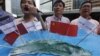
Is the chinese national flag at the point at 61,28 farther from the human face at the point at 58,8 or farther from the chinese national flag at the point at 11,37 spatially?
the human face at the point at 58,8

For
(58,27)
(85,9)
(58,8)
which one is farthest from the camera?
(58,8)

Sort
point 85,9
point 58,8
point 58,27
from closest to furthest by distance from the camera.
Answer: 1. point 58,27
2. point 85,9
3. point 58,8

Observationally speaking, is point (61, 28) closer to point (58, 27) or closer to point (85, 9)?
point (58, 27)

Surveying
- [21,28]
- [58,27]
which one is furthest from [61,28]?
[21,28]

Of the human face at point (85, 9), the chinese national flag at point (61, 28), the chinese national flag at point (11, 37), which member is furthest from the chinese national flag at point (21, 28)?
the human face at point (85, 9)

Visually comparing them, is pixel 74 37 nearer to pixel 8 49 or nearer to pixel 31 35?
pixel 31 35

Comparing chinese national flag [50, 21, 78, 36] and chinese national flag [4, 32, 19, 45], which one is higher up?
chinese national flag [50, 21, 78, 36]

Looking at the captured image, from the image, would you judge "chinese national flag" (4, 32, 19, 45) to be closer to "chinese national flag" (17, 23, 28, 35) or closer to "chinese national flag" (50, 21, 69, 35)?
"chinese national flag" (17, 23, 28, 35)

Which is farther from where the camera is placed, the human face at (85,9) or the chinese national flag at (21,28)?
the human face at (85,9)

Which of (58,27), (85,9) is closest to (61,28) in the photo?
(58,27)

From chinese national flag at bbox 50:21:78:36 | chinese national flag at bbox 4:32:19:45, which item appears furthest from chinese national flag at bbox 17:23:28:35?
chinese national flag at bbox 50:21:78:36

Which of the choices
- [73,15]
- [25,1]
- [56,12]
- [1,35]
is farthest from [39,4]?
[1,35]

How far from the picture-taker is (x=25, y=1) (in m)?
3.61

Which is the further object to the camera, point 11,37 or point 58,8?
point 58,8
